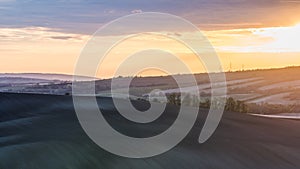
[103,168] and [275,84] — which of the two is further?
[275,84]

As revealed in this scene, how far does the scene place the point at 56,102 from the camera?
8.88m

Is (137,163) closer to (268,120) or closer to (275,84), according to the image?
(268,120)

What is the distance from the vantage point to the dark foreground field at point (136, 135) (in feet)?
17.6

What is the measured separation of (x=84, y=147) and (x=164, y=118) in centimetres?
245

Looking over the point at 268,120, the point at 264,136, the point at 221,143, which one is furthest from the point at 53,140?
the point at 268,120

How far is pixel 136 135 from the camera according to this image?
6309 mm

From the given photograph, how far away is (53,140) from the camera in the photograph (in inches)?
232

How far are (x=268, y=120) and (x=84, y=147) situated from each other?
13.9 ft

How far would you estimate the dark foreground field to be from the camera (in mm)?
5359

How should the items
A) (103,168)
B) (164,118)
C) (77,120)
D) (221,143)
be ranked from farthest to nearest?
1. (164,118)
2. (77,120)
3. (221,143)
4. (103,168)

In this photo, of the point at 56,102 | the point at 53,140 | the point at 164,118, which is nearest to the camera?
the point at 53,140

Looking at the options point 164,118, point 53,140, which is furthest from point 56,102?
point 53,140

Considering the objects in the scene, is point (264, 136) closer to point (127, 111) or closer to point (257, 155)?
point (257, 155)

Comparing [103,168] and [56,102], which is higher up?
[56,102]
